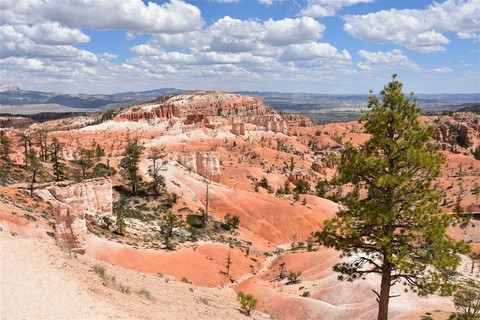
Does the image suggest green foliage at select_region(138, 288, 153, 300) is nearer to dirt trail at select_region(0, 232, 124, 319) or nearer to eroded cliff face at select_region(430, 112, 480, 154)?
dirt trail at select_region(0, 232, 124, 319)

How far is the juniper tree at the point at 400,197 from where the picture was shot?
12.6 meters

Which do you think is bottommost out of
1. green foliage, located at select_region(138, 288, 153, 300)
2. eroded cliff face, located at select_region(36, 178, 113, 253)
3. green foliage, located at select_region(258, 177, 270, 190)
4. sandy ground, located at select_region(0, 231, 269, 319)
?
green foliage, located at select_region(258, 177, 270, 190)

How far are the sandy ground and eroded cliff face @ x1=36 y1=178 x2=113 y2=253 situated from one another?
26.9ft

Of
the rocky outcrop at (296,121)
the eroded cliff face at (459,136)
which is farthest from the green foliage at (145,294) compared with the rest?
the rocky outcrop at (296,121)

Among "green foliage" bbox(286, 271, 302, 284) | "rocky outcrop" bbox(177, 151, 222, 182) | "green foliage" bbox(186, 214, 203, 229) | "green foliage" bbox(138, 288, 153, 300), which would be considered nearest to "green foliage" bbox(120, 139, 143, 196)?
"green foliage" bbox(186, 214, 203, 229)

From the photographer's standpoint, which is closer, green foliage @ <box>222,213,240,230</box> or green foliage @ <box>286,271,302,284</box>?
green foliage @ <box>286,271,302,284</box>

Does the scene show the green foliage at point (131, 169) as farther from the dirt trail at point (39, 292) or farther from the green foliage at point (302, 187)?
the green foliage at point (302, 187)

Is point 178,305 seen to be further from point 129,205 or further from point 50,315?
point 129,205

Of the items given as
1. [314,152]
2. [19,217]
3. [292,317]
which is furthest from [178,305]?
[314,152]

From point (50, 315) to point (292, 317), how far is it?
1785 centimetres

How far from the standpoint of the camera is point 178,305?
17109mm

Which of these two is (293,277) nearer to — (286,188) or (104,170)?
(104,170)

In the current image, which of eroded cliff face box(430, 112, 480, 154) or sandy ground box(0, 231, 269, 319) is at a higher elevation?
sandy ground box(0, 231, 269, 319)

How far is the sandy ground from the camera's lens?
39.9ft
